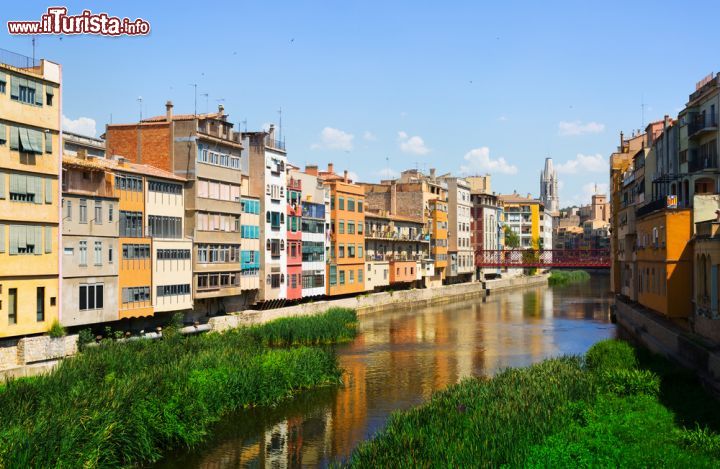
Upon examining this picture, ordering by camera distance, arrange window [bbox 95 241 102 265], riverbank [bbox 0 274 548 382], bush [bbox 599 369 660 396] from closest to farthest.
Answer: bush [bbox 599 369 660 396] → riverbank [bbox 0 274 548 382] → window [bbox 95 241 102 265]

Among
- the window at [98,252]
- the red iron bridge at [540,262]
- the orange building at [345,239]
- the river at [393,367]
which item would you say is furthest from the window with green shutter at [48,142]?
the red iron bridge at [540,262]

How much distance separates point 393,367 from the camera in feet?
148

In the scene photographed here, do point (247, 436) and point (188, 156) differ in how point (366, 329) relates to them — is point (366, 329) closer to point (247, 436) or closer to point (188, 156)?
point (188, 156)

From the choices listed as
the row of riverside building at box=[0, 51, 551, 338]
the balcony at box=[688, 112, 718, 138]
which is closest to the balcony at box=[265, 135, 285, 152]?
the row of riverside building at box=[0, 51, 551, 338]

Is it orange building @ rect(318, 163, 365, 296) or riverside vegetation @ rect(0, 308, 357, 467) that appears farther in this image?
orange building @ rect(318, 163, 365, 296)

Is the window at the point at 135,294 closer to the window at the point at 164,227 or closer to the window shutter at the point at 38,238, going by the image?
the window at the point at 164,227

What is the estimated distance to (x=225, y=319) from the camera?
5109 cm

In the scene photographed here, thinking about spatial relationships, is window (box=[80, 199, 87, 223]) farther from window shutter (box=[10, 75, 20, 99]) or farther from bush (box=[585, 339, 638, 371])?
bush (box=[585, 339, 638, 371])

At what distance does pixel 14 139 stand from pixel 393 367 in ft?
73.8

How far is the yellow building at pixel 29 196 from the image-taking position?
122ft

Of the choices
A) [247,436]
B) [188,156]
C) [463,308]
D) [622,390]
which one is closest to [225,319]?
[188,156]

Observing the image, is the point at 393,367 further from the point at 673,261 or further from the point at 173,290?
the point at 673,261

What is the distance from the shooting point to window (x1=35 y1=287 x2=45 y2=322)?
38.8 metres

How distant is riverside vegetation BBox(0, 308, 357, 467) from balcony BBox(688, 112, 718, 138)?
1008 inches
